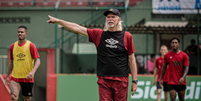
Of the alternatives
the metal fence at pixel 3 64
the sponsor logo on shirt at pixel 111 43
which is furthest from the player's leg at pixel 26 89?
the metal fence at pixel 3 64

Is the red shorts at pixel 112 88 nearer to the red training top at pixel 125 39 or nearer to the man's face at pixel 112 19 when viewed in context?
the red training top at pixel 125 39

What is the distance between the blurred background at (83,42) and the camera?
40.5 ft

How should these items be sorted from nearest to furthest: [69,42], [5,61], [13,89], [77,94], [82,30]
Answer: [82,30] → [13,89] → [77,94] → [5,61] → [69,42]

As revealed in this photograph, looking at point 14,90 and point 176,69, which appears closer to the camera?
point 14,90

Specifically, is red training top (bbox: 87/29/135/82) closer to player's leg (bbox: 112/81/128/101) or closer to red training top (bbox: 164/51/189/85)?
player's leg (bbox: 112/81/128/101)

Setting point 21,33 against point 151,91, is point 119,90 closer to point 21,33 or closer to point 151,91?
point 21,33

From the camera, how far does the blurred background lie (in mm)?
12344

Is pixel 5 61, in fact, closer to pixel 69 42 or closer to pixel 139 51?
pixel 69 42

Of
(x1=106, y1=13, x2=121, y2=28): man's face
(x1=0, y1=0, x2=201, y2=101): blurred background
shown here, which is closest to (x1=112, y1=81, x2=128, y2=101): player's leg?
(x1=106, y1=13, x2=121, y2=28): man's face

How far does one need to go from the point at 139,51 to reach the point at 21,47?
30.0 feet

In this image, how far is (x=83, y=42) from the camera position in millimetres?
15961

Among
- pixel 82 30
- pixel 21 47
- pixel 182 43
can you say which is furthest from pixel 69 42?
pixel 82 30

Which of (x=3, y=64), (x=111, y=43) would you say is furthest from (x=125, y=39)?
(x=3, y=64)

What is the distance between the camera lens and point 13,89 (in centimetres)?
803
